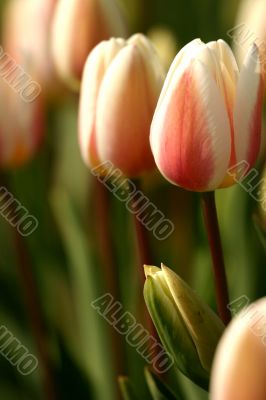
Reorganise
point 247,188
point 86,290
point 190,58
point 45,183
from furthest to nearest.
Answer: point 45,183
point 86,290
point 247,188
point 190,58

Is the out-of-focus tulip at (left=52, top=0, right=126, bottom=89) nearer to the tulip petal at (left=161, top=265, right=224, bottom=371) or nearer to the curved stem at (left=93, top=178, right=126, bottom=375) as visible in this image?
the curved stem at (left=93, top=178, right=126, bottom=375)

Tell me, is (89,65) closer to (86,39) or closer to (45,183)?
(86,39)

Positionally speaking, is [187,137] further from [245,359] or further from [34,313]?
[34,313]

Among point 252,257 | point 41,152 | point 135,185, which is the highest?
point 41,152

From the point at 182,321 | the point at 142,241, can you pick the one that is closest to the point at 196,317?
the point at 182,321

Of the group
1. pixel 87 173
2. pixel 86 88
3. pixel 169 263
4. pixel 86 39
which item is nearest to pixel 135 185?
pixel 86 88

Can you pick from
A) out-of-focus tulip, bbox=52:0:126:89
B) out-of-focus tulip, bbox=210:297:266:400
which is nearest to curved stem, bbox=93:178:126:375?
out-of-focus tulip, bbox=52:0:126:89

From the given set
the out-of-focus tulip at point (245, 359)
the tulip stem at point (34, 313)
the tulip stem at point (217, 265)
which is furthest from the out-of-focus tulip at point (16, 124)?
the out-of-focus tulip at point (245, 359)

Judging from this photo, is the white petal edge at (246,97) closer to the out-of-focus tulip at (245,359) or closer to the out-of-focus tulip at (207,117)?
the out-of-focus tulip at (207,117)
